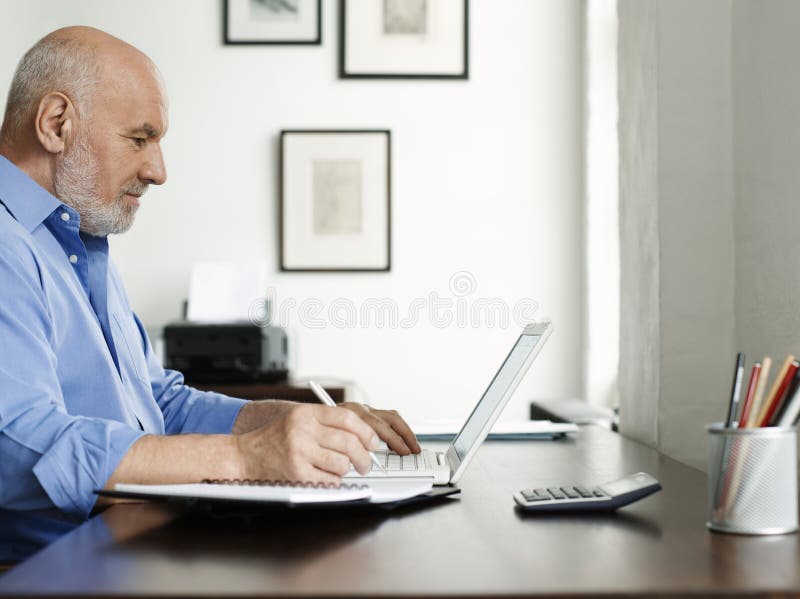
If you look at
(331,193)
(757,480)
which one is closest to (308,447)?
(757,480)

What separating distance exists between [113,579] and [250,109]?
3.13 m

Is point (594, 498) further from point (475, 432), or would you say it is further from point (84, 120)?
point (84, 120)

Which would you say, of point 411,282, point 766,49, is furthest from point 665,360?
point 411,282

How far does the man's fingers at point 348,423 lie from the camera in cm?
109

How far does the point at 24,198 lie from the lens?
1443 mm

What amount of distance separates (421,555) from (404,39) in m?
3.12

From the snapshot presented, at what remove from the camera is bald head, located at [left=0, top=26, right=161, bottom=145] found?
154 cm

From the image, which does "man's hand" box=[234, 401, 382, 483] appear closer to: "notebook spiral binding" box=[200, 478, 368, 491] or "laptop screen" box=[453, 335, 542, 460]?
"notebook spiral binding" box=[200, 478, 368, 491]

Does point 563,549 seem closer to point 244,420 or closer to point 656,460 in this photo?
point 656,460

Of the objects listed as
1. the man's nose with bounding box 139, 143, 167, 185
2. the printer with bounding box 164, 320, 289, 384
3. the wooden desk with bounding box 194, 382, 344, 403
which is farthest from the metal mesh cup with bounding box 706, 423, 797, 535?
the printer with bounding box 164, 320, 289, 384

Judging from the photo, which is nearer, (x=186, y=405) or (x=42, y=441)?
(x=42, y=441)

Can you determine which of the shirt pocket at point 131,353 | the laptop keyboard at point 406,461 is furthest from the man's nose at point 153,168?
the laptop keyboard at point 406,461

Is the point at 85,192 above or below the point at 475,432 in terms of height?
above

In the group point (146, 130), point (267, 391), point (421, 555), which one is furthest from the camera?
point (267, 391)
